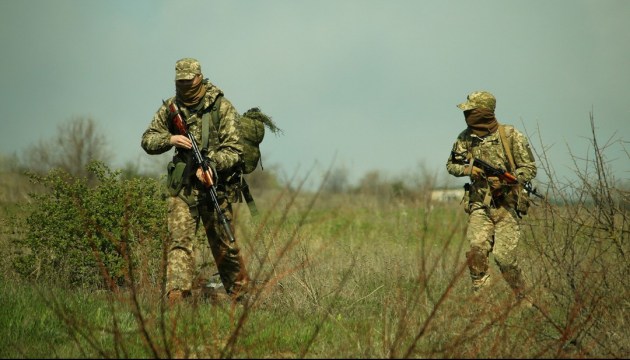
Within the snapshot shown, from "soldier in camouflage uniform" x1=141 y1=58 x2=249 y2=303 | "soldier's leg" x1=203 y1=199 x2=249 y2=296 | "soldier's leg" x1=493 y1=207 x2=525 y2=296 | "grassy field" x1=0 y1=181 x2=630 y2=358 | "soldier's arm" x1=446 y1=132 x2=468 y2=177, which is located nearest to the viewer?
"grassy field" x1=0 y1=181 x2=630 y2=358

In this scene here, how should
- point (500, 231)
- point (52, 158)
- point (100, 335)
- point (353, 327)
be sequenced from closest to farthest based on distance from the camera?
point (100, 335) → point (353, 327) → point (500, 231) → point (52, 158)

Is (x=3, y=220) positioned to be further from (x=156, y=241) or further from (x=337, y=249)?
(x=337, y=249)

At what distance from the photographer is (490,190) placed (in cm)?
741

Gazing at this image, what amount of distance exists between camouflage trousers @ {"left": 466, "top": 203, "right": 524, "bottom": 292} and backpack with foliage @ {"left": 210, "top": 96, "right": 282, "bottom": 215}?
7.04 ft

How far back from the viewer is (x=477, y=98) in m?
7.48

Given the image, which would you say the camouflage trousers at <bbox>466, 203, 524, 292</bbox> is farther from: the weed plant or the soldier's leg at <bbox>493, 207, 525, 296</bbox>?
the weed plant

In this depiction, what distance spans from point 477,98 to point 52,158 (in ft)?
114

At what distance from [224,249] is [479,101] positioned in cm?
287

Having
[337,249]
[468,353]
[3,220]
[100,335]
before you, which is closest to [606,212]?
[468,353]

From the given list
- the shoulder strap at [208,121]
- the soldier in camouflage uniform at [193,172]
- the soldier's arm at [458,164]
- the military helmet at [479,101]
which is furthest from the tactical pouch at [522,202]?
the shoulder strap at [208,121]

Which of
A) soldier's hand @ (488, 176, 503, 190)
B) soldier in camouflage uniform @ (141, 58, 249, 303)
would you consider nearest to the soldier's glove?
soldier in camouflage uniform @ (141, 58, 249, 303)

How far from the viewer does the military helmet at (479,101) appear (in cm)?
746

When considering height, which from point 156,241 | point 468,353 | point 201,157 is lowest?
point 468,353

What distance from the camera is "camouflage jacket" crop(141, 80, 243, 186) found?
6.60 m
